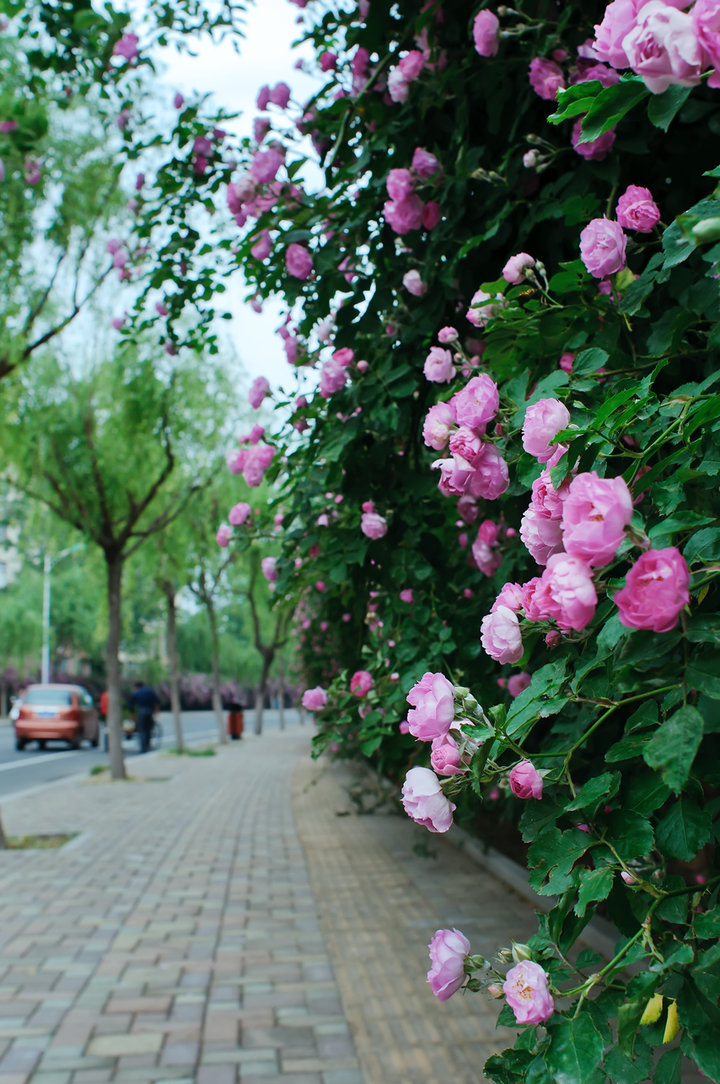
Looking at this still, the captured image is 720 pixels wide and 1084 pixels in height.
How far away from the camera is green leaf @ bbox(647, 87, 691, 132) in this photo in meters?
1.39

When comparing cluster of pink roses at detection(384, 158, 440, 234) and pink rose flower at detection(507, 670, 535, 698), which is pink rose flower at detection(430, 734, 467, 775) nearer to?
pink rose flower at detection(507, 670, 535, 698)

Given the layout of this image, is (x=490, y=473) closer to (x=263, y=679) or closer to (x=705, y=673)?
(x=705, y=673)

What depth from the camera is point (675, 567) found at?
1.04 meters

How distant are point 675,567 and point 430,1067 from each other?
3.01 m

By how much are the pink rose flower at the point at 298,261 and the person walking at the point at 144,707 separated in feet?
68.7

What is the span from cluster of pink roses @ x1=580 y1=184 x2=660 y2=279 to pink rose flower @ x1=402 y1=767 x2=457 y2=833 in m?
1.07

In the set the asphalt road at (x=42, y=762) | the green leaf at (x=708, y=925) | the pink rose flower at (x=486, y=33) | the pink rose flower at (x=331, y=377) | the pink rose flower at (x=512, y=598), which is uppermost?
the pink rose flower at (x=486, y=33)

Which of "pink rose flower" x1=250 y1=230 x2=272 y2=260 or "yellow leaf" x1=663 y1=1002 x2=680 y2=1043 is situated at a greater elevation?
"pink rose flower" x1=250 y1=230 x2=272 y2=260

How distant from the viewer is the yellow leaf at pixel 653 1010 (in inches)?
47.6

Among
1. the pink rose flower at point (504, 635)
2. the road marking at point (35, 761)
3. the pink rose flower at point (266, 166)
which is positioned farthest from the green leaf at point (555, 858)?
the road marking at point (35, 761)

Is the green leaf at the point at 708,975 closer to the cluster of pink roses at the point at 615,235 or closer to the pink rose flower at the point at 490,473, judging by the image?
the pink rose flower at the point at 490,473

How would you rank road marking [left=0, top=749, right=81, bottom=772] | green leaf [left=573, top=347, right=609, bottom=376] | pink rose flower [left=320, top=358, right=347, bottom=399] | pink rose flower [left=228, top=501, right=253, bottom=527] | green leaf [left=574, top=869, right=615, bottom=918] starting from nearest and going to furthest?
1. green leaf [left=574, top=869, right=615, bottom=918]
2. green leaf [left=573, top=347, right=609, bottom=376]
3. pink rose flower [left=320, top=358, right=347, bottom=399]
4. pink rose flower [left=228, top=501, right=253, bottom=527]
5. road marking [left=0, top=749, right=81, bottom=772]

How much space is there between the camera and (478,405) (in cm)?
179

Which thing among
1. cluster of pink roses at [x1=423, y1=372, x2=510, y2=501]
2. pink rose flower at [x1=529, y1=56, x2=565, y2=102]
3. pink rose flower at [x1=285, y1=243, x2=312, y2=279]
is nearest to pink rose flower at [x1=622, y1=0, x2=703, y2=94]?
cluster of pink roses at [x1=423, y1=372, x2=510, y2=501]
